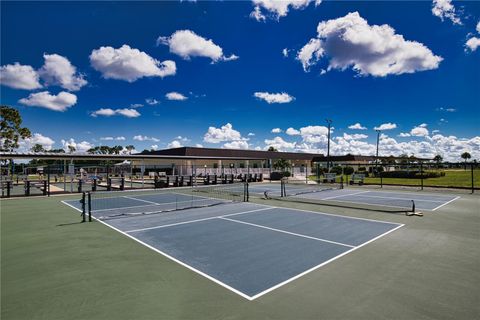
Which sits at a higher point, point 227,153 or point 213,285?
point 227,153

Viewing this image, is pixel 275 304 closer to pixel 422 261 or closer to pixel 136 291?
pixel 136 291

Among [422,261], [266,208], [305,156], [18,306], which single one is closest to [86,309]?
[18,306]

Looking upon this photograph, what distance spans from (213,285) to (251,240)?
3.25 metres

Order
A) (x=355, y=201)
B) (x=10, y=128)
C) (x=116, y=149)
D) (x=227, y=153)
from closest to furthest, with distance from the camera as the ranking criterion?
(x=355, y=201) < (x=10, y=128) < (x=227, y=153) < (x=116, y=149)

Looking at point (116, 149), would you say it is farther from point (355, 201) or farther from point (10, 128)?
point (355, 201)

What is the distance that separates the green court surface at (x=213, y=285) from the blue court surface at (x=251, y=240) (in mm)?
366

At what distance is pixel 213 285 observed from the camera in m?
5.30

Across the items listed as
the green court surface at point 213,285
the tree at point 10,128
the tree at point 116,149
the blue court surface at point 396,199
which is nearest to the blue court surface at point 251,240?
the green court surface at point 213,285

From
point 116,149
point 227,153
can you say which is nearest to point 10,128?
point 227,153

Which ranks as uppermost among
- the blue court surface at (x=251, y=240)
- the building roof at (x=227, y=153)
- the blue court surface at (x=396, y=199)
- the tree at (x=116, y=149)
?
the tree at (x=116, y=149)

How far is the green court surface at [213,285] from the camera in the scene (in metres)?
4.36

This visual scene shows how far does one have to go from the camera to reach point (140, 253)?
23.5 feet

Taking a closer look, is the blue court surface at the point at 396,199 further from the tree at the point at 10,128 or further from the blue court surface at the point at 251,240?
the tree at the point at 10,128

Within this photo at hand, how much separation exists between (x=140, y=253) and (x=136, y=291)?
7.28 ft
